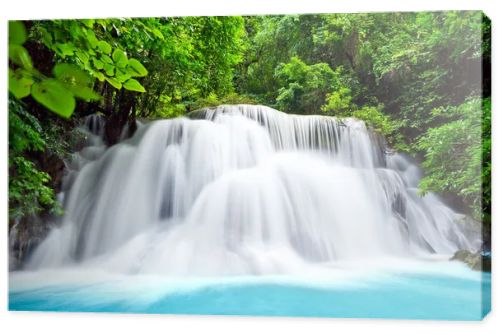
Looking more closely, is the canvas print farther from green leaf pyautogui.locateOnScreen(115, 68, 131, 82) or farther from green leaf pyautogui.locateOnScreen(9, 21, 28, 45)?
green leaf pyautogui.locateOnScreen(9, 21, 28, 45)

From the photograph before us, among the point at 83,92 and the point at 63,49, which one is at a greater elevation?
the point at 63,49

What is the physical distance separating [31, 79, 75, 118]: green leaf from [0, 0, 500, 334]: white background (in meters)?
2.97

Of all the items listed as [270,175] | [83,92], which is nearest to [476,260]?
[270,175]

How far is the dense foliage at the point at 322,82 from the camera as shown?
341 centimetres

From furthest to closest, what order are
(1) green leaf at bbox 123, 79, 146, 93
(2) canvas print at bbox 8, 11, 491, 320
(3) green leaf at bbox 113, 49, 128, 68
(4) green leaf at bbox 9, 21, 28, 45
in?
(2) canvas print at bbox 8, 11, 491, 320 → (3) green leaf at bbox 113, 49, 128, 68 → (1) green leaf at bbox 123, 79, 146, 93 → (4) green leaf at bbox 9, 21, 28, 45

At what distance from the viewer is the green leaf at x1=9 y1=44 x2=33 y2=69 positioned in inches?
26.6

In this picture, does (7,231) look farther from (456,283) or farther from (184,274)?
(456,283)

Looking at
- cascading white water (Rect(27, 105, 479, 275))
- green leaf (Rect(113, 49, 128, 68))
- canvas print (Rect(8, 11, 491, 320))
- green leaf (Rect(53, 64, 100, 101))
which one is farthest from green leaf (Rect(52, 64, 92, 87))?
cascading white water (Rect(27, 105, 479, 275))

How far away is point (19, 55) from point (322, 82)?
10.3 feet

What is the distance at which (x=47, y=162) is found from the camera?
3.92 meters

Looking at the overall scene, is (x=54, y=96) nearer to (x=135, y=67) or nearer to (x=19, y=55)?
(x=19, y=55)

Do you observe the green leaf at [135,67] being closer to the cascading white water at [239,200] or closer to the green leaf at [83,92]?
the green leaf at [83,92]

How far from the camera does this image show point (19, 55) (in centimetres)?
69

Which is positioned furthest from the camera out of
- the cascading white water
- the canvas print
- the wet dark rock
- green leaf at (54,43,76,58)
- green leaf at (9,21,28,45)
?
the cascading white water
